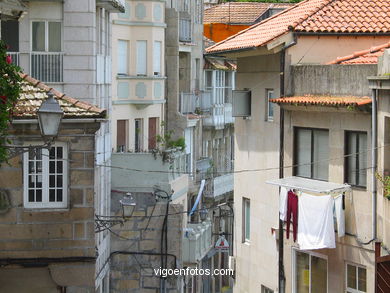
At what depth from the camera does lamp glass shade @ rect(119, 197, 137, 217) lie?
99.4ft

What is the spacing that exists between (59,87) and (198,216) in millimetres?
20760

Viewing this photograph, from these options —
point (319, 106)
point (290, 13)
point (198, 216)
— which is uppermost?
point (290, 13)

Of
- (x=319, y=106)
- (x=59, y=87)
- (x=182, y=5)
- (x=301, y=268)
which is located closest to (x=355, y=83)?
(x=319, y=106)

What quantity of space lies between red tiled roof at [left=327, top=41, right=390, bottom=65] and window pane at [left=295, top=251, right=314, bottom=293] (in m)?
4.33

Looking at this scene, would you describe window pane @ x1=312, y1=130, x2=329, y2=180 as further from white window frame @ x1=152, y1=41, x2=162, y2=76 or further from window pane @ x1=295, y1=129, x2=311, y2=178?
white window frame @ x1=152, y1=41, x2=162, y2=76

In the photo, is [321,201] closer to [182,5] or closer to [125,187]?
[125,187]

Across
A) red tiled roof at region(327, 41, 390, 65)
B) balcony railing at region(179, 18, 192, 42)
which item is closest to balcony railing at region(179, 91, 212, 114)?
balcony railing at region(179, 18, 192, 42)

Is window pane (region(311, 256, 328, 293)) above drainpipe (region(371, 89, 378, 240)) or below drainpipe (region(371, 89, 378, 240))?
below

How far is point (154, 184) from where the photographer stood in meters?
35.6

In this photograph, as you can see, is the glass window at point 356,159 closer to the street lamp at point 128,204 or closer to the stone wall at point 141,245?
the street lamp at point 128,204

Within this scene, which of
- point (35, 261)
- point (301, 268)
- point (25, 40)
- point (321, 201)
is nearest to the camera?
point (35, 261)

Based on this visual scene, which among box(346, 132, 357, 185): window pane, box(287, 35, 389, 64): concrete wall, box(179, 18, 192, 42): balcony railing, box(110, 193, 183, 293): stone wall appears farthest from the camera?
box(179, 18, 192, 42): balcony railing

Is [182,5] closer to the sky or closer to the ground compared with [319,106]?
closer to the sky

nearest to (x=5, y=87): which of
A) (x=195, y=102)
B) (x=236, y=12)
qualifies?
(x=195, y=102)
